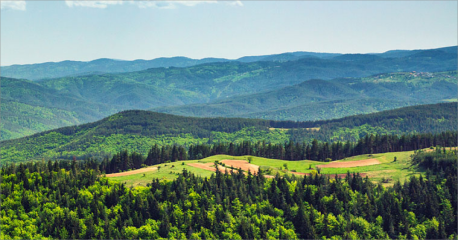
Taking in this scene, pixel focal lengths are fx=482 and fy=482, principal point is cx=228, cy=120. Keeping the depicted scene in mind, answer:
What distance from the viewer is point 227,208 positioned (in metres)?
160

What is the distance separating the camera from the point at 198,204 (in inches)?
6417

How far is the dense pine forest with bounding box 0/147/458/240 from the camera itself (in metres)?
148

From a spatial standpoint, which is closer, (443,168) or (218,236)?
(218,236)

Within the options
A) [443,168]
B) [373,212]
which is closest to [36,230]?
[373,212]

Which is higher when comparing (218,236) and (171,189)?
(171,189)

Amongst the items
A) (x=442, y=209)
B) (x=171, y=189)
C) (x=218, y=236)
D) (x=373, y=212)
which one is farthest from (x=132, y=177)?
(x=442, y=209)

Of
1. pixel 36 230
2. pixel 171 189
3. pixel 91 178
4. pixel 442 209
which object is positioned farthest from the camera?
pixel 91 178

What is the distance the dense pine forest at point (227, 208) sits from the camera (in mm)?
148450

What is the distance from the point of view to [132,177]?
7633 inches

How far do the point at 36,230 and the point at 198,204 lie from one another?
51.5 metres

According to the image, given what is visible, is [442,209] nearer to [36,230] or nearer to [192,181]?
[192,181]

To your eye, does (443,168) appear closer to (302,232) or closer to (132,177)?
(302,232)

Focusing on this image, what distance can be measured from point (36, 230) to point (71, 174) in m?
39.0

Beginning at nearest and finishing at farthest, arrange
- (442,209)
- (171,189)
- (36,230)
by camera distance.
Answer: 1. (36,230)
2. (442,209)
3. (171,189)
